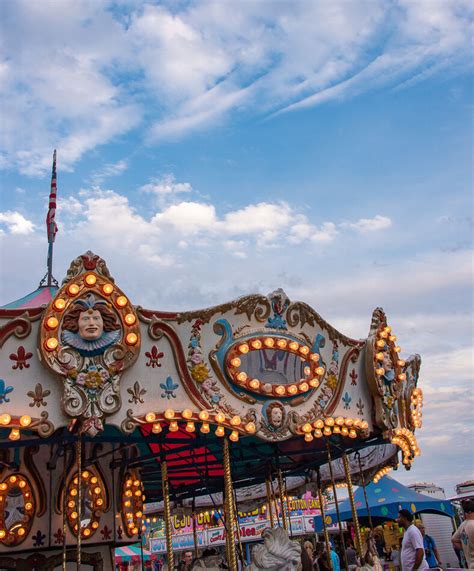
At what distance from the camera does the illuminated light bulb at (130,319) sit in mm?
7297

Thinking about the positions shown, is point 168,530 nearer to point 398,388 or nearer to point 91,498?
point 91,498

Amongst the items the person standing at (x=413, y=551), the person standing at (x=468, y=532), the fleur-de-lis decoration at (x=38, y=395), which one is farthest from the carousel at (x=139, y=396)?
the person standing at (x=468, y=532)

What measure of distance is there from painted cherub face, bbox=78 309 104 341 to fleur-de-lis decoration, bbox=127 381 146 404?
2.61ft

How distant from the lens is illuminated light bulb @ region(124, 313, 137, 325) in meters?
7.30

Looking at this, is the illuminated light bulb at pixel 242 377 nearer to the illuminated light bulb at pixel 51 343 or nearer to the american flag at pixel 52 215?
the illuminated light bulb at pixel 51 343

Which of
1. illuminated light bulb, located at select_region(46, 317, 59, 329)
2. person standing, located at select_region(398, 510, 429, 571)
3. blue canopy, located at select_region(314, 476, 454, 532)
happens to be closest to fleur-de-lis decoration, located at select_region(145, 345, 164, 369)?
illuminated light bulb, located at select_region(46, 317, 59, 329)

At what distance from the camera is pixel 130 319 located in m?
7.32

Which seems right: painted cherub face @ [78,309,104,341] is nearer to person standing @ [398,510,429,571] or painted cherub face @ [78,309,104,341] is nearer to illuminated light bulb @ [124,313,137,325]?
illuminated light bulb @ [124,313,137,325]

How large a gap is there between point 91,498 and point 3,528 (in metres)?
1.45

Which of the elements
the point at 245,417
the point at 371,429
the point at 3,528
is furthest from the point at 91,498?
the point at 371,429

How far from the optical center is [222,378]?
798 cm

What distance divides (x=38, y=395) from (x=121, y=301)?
1.48 m

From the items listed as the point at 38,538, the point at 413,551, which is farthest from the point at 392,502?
the point at 38,538

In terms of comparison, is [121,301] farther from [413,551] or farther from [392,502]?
[392,502]
